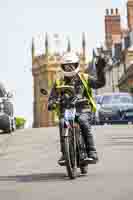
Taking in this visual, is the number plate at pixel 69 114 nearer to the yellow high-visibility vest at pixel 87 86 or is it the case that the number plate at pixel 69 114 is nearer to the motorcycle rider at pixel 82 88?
the motorcycle rider at pixel 82 88

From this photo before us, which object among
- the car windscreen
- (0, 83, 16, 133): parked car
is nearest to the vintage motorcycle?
(0, 83, 16, 133): parked car

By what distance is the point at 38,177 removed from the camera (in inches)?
459

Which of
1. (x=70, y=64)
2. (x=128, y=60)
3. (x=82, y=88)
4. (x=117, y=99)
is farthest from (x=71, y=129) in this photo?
(x=128, y=60)

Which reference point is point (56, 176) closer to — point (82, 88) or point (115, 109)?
point (82, 88)

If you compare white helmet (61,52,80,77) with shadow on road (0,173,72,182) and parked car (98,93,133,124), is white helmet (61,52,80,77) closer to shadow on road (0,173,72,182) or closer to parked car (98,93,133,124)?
shadow on road (0,173,72,182)

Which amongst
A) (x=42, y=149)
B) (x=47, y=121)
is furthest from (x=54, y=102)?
(x=47, y=121)

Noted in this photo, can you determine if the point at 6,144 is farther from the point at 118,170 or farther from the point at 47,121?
the point at 47,121

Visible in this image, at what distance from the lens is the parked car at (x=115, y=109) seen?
36.0 m

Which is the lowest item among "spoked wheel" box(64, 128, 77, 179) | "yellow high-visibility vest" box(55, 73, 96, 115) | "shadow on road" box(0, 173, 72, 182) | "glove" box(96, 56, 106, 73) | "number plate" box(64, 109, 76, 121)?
"shadow on road" box(0, 173, 72, 182)

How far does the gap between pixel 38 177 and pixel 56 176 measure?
0.25 meters

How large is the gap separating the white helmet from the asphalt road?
56.2 inches

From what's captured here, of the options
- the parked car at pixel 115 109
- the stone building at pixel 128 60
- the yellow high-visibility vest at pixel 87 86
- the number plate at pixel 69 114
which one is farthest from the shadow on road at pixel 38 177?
the stone building at pixel 128 60

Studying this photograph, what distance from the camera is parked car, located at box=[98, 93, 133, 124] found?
3603cm

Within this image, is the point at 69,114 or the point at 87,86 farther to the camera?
the point at 87,86
